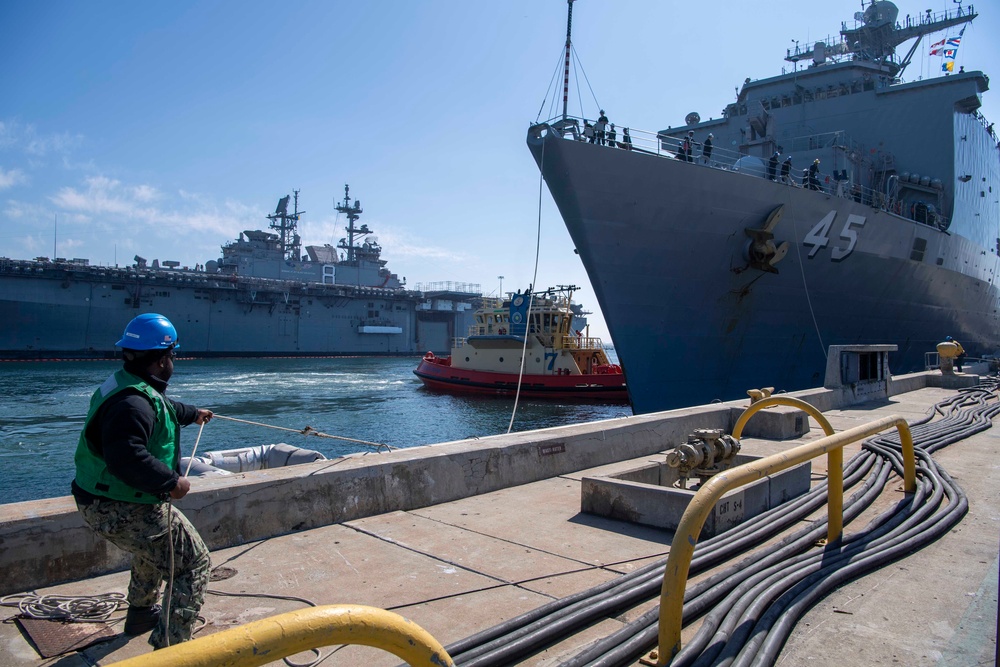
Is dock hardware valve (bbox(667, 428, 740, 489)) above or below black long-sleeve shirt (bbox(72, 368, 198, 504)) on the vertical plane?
below

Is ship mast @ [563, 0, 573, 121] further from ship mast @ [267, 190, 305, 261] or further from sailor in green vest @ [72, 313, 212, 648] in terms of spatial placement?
ship mast @ [267, 190, 305, 261]

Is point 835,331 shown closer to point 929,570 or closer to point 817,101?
point 817,101

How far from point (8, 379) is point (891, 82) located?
134 feet

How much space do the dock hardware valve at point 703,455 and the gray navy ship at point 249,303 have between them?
49605 mm

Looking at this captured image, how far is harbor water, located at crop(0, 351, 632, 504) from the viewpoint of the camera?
14.7 metres

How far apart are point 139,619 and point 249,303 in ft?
171

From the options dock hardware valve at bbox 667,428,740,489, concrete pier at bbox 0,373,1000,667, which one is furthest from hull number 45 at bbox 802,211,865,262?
dock hardware valve at bbox 667,428,740,489

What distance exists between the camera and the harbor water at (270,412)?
1466cm

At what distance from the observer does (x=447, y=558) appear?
11.1ft

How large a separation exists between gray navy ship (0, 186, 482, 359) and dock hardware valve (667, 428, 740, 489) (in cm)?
4960

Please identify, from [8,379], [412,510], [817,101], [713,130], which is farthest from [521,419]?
[8,379]

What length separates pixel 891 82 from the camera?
2125 centimetres

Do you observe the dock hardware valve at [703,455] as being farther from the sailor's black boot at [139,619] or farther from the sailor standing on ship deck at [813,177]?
the sailor standing on ship deck at [813,177]

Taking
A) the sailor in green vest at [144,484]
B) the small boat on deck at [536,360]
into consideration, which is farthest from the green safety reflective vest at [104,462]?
the small boat on deck at [536,360]
